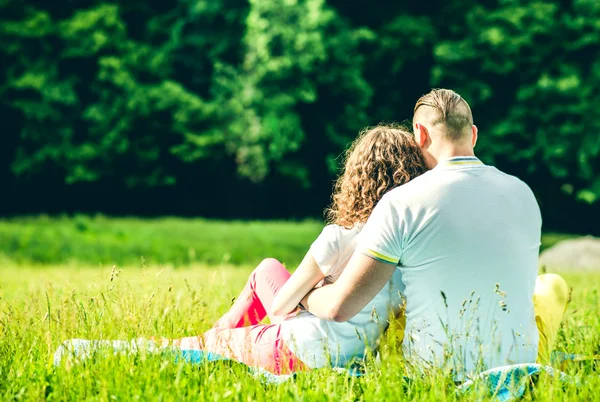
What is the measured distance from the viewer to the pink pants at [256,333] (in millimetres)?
3436

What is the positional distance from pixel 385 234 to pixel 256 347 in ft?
3.39

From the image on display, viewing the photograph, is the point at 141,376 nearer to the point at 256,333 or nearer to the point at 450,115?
the point at 256,333

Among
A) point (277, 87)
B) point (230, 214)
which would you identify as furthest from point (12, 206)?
point (277, 87)

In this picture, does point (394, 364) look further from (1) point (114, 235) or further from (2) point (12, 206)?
(2) point (12, 206)

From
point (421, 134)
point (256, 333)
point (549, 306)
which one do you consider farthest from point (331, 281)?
point (549, 306)

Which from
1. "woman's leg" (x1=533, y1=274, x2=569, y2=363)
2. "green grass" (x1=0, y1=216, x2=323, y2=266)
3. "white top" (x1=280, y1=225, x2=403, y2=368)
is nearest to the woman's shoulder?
"white top" (x1=280, y1=225, x2=403, y2=368)

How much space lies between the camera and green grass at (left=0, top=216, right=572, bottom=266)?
13.0 m

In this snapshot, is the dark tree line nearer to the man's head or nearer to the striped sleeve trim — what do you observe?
the man's head

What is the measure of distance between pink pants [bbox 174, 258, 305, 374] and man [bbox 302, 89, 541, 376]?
1.70ft

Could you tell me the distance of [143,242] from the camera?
1473cm

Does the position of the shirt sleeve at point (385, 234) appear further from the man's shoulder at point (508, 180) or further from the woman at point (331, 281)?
the man's shoulder at point (508, 180)

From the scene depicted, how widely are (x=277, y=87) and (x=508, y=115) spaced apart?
829 cm

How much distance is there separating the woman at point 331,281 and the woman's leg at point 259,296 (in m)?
0.14

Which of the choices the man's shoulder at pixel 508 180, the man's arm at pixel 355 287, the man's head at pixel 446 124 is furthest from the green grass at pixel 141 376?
the man's head at pixel 446 124
